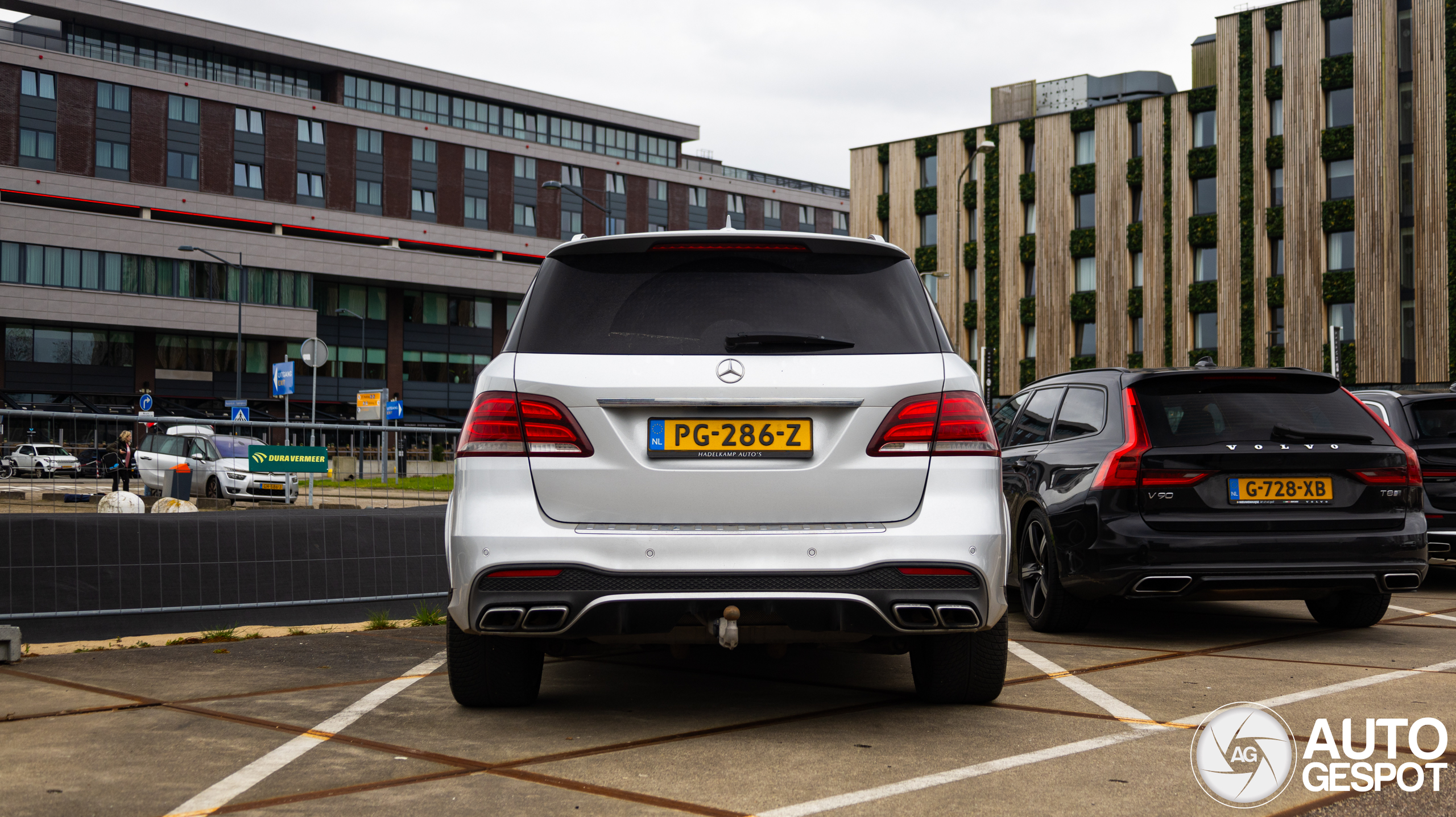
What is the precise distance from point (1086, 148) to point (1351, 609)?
4509 cm

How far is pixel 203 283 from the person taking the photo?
6469cm

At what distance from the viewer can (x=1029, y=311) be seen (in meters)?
51.3

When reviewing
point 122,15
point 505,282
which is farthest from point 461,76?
point 122,15

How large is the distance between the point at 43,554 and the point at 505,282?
70.5 metres

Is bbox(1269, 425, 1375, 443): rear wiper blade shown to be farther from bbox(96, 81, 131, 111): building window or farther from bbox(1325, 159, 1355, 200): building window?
bbox(96, 81, 131, 111): building window

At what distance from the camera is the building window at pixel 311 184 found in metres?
69.2

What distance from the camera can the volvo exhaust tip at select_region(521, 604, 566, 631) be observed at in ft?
13.3

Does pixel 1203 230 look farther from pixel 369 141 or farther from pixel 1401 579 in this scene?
pixel 369 141

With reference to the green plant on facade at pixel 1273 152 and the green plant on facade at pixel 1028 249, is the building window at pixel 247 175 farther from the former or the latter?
the green plant on facade at pixel 1273 152

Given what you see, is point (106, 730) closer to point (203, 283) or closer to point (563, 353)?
point (563, 353)

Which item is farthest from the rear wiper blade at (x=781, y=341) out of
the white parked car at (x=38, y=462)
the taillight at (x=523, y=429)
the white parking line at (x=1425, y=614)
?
the white parking line at (x=1425, y=614)

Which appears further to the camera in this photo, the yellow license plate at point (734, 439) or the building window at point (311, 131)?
the building window at point (311, 131)

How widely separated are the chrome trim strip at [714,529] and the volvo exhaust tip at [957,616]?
1.10ft

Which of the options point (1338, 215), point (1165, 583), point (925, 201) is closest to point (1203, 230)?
A: point (1338, 215)
